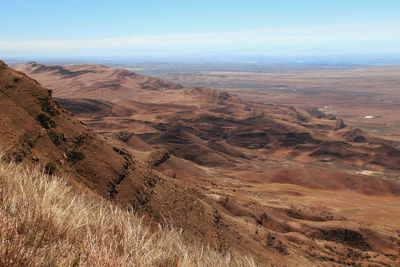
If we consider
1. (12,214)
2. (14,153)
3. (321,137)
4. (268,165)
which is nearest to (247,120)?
(321,137)

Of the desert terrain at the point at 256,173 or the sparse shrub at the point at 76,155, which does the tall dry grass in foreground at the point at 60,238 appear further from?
the sparse shrub at the point at 76,155

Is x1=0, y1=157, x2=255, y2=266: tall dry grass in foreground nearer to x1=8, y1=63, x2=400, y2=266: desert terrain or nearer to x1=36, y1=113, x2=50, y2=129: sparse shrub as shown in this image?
x1=8, y1=63, x2=400, y2=266: desert terrain

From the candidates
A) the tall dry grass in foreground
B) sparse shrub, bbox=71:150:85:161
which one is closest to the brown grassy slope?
sparse shrub, bbox=71:150:85:161

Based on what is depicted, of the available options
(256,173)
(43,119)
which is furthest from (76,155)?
(256,173)

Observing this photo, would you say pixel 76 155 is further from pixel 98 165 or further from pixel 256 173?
pixel 256 173

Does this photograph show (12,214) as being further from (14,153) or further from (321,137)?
(321,137)

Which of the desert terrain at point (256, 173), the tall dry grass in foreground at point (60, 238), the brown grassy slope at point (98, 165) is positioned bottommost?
the desert terrain at point (256, 173)

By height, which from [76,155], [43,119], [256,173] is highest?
[43,119]

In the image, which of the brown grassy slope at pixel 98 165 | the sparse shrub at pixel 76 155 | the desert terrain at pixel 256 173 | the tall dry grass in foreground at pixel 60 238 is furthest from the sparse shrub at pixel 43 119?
the tall dry grass in foreground at pixel 60 238
